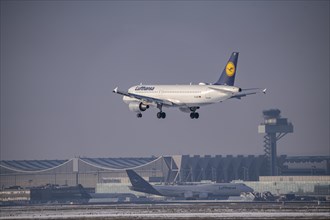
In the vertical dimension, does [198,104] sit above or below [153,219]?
above

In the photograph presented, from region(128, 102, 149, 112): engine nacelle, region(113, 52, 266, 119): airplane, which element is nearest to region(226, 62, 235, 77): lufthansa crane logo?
region(113, 52, 266, 119): airplane

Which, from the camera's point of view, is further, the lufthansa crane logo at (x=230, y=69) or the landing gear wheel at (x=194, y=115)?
the landing gear wheel at (x=194, y=115)

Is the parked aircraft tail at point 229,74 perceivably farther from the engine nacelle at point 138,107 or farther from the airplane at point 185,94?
the engine nacelle at point 138,107

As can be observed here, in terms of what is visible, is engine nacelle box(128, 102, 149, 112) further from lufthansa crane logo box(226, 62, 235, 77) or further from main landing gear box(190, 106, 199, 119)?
lufthansa crane logo box(226, 62, 235, 77)

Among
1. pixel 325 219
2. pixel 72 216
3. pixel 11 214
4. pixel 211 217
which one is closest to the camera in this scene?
pixel 325 219

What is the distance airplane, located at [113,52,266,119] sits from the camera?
545 ft

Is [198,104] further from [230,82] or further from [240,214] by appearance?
[240,214]

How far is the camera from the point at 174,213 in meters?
169

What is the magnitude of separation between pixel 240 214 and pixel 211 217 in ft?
34.6

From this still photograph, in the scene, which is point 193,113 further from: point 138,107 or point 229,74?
point 138,107

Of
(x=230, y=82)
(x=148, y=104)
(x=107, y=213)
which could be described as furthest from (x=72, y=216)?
(x=230, y=82)

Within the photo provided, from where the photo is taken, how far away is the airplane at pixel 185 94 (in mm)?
166000

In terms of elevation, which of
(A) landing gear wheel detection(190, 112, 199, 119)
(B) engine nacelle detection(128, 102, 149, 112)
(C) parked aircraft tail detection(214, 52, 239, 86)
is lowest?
(A) landing gear wheel detection(190, 112, 199, 119)

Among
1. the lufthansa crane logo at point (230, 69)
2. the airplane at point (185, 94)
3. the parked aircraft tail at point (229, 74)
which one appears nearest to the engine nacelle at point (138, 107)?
the airplane at point (185, 94)
